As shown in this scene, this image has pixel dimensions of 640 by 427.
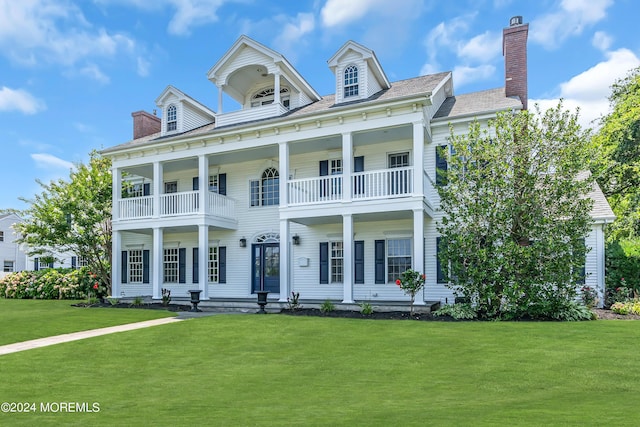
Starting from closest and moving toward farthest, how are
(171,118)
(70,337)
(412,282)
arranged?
(70,337) → (412,282) → (171,118)

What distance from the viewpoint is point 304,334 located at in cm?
1045

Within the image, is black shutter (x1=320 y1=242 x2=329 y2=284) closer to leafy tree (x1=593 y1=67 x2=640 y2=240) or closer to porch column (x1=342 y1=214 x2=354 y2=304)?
Result: porch column (x1=342 y1=214 x2=354 y2=304)

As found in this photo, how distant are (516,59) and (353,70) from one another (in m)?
6.16

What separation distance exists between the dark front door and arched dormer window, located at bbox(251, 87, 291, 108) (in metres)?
5.97

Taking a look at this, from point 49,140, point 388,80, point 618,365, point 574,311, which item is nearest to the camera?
point 618,365

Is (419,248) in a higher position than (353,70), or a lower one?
lower

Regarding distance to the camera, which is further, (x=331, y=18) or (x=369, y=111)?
(x=331, y=18)

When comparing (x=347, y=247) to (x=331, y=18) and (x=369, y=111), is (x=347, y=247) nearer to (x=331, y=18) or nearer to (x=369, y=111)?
(x=369, y=111)

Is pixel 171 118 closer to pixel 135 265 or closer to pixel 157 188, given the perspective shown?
pixel 157 188

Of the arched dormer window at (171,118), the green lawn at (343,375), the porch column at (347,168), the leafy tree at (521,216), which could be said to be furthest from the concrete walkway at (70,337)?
the arched dormer window at (171,118)

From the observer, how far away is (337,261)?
17.2m

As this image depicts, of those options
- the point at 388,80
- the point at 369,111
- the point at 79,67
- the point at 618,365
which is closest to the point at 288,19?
the point at 388,80

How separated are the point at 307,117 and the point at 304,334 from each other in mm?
7982

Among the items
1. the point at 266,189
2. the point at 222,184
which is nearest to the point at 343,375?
the point at 266,189
